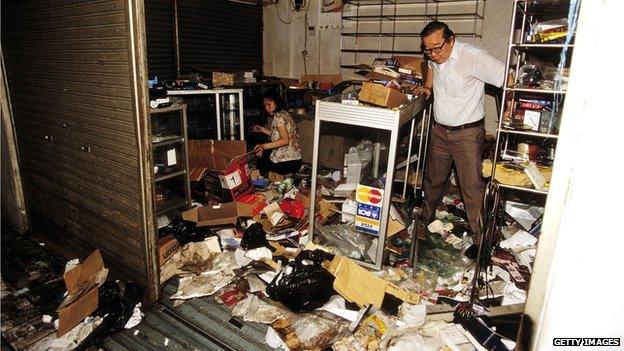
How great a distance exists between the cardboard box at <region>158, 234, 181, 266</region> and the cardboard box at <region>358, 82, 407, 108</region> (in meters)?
2.40

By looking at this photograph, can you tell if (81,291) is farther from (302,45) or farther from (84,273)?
(302,45)

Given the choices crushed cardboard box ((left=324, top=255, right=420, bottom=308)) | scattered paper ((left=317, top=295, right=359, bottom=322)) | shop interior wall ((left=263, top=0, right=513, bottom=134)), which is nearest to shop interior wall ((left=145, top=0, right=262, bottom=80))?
shop interior wall ((left=263, top=0, right=513, bottom=134))

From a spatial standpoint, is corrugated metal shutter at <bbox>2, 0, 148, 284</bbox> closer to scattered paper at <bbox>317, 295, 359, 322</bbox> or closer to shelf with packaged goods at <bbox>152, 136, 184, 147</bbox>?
shelf with packaged goods at <bbox>152, 136, 184, 147</bbox>

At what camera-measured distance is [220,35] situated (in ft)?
23.0

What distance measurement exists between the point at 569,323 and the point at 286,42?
719 cm

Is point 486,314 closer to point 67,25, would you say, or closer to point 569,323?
point 569,323

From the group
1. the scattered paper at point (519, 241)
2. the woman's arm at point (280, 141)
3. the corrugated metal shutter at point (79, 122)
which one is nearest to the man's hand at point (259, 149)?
the woman's arm at point (280, 141)

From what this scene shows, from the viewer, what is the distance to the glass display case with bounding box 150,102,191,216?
4125 mm

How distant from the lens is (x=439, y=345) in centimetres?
270

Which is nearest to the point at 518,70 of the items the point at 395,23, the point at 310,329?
the point at 395,23

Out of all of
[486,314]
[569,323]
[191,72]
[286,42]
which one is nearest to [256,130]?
[191,72]

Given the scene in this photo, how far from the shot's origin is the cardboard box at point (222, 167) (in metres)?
4.87

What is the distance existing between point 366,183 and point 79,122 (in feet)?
8.81

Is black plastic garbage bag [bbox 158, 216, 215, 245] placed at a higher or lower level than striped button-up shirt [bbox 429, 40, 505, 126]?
lower
